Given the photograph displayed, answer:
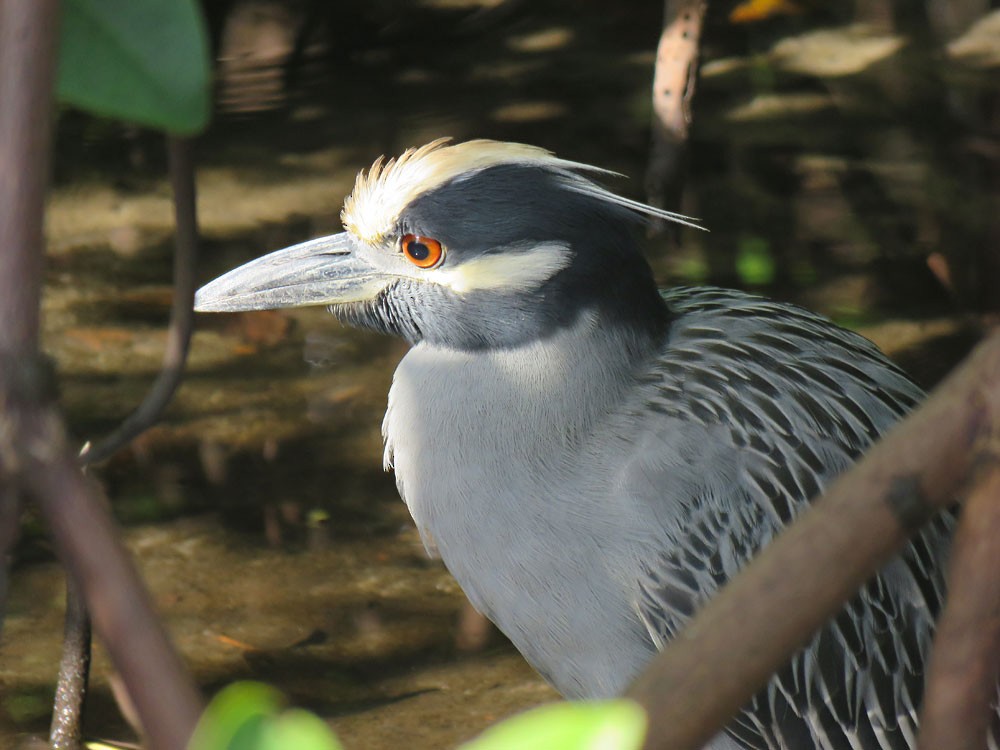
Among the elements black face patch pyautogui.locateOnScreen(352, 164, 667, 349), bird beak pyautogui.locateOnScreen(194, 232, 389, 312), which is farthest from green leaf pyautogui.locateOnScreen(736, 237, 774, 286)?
bird beak pyautogui.locateOnScreen(194, 232, 389, 312)

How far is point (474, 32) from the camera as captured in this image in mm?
6781

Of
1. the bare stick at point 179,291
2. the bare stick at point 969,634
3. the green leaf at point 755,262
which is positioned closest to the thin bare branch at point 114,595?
the bare stick at point 969,634

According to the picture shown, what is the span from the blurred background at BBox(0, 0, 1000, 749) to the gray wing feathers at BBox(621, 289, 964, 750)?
0.87 metres

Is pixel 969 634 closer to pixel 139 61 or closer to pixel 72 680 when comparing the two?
pixel 139 61

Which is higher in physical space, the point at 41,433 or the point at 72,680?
the point at 41,433

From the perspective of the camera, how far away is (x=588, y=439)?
2.50m

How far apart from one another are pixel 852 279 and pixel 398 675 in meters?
2.47

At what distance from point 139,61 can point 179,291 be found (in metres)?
1.46

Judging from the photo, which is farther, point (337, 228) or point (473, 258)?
point (337, 228)

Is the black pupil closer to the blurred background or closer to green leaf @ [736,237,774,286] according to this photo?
the blurred background

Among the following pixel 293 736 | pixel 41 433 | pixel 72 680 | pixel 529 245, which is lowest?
pixel 72 680

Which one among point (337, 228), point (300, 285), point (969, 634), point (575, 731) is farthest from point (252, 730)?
point (337, 228)

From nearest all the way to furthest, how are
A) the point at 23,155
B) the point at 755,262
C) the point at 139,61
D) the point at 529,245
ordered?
1. the point at 23,155
2. the point at 139,61
3. the point at 529,245
4. the point at 755,262

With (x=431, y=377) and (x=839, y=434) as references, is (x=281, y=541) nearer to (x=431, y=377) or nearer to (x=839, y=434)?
(x=431, y=377)
